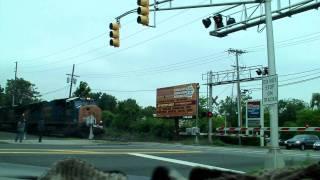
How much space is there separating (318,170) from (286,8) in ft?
54.3

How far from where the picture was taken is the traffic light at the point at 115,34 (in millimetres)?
21781

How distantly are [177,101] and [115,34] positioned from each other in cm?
3106

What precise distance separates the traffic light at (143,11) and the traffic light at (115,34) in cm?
275

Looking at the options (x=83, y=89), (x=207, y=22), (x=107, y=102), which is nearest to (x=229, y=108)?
(x=107, y=102)

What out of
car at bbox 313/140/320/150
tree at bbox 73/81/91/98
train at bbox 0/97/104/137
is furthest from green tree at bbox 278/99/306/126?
train at bbox 0/97/104/137

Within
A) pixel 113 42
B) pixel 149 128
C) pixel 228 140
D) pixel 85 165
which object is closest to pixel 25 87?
pixel 149 128

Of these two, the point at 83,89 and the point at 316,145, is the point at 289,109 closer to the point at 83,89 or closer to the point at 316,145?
the point at 83,89

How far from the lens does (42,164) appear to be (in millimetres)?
14969

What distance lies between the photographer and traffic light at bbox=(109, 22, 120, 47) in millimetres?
21781

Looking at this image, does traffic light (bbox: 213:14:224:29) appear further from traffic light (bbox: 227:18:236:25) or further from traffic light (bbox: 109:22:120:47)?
traffic light (bbox: 109:22:120:47)

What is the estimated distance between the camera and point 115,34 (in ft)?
71.8

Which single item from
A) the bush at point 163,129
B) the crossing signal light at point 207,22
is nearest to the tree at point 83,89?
the bush at point 163,129

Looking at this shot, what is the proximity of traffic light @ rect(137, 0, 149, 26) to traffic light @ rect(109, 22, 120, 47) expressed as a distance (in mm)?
2746

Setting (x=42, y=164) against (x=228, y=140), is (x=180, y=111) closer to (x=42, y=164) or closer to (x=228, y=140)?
(x=228, y=140)
